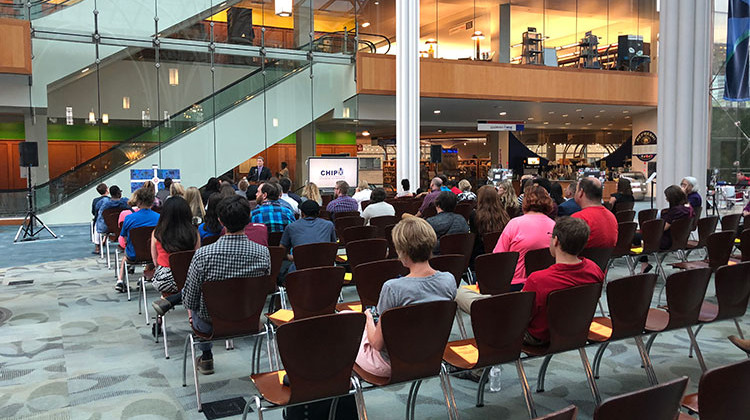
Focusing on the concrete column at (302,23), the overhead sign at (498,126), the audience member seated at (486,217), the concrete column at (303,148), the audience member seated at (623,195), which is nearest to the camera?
the audience member seated at (486,217)

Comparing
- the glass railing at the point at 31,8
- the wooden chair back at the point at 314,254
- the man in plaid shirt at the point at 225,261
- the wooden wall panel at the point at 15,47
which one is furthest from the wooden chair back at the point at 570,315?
the glass railing at the point at 31,8

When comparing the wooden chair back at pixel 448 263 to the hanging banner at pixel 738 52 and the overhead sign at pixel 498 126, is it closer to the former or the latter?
the hanging banner at pixel 738 52

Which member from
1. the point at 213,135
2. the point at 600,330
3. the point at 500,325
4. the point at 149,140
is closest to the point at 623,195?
the point at 600,330

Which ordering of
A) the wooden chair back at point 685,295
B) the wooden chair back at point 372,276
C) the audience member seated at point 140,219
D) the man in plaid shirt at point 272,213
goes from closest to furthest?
the wooden chair back at point 685,295
the wooden chair back at point 372,276
the man in plaid shirt at point 272,213
the audience member seated at point 140,219

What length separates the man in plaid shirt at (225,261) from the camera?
3.77m

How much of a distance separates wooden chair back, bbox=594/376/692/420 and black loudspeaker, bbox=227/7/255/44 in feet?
56.1

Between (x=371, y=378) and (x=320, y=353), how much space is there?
1.55ft

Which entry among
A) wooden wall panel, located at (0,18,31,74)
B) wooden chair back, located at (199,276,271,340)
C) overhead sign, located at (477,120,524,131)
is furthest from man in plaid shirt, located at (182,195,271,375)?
overhead sign, located at (477,120,524,131)

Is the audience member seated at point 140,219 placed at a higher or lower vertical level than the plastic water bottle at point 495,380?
higher

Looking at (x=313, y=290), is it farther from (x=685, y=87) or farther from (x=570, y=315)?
(x=685, y=87)

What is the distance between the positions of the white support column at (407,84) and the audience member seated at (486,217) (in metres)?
9.46

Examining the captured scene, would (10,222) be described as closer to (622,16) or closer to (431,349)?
(431,349)

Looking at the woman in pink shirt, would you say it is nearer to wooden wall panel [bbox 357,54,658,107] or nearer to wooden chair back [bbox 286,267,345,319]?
wooden chair back [bbox 286,267,345,319]

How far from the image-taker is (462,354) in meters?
3.28
